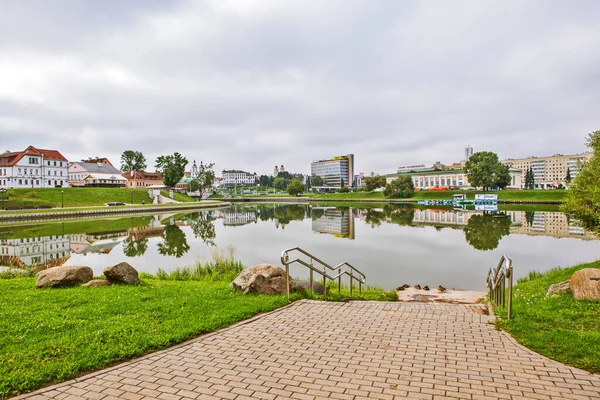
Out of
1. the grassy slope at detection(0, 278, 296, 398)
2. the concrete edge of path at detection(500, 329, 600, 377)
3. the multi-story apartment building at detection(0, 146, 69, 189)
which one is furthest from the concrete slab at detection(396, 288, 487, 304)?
the multi-story apartment building at detection(0, 146, 69, 189)

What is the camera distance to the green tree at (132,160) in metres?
130

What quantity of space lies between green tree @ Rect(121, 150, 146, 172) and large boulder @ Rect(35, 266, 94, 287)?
130 metres

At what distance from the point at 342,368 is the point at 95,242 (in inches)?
1108

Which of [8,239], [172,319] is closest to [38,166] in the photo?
[8,239]

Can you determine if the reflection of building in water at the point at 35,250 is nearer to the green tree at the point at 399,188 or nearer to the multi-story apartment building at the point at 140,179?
the multi-story apartment building at the point at 140,179

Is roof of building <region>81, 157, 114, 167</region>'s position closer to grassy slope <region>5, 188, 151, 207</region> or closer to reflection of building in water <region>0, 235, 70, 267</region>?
grassy slope <region>5, 188, 151, 207</region>

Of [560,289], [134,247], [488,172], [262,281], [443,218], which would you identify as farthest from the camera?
[488,172]

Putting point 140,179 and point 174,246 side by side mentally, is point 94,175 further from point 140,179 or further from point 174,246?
point 174,246

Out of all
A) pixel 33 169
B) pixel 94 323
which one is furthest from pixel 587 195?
pixel 33 169

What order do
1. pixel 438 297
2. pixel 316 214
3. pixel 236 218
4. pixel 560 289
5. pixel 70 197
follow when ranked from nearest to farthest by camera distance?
pixel 560 289 → pixel 438 297 → pixel 236 218 → pixel 316 214 → pixel 70 197

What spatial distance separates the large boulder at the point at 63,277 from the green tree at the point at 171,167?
8966cm

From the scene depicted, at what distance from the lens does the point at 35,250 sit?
80.6ft

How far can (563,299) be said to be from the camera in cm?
817

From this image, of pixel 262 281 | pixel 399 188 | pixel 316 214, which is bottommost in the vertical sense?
pixel 316 214
